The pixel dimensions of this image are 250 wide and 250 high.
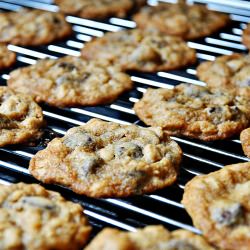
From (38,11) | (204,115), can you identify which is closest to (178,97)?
(204,115)

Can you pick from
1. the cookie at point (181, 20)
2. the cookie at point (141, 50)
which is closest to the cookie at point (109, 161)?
the cookie at point (141, 50)

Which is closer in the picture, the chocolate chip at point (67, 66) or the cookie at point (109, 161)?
the cookie at point (109, 161)

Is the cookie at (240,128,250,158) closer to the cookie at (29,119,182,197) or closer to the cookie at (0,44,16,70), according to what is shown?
the cookie at (29,119,182,197)

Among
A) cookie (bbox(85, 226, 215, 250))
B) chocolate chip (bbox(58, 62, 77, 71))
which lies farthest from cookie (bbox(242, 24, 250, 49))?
cookie (bbox(85, 226, 215, 250))

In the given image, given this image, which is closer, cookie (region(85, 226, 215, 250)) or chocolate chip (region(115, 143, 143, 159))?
cookie (region(85, 226, 215, 250))

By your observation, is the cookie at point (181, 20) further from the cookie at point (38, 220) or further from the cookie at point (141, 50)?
the cookie at point (38, 220)

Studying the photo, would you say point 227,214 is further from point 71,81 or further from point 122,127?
point 71,81
